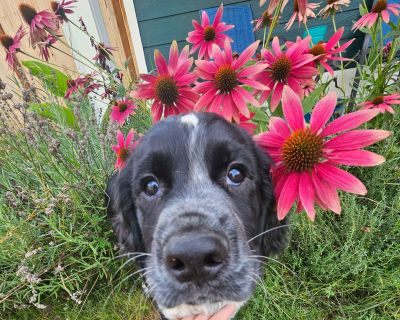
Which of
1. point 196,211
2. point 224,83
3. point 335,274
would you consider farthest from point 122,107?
point 335,274

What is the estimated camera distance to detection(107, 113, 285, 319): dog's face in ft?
3.35

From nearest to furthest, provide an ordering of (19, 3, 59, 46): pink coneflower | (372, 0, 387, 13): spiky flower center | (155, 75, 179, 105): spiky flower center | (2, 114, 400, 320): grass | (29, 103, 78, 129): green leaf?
(155, 75, 179, 105): spiky flower center, (372, 0, 387, 13): spiky flower center, (19, 3, 59, 46): pink coneflower, (2, 114, 400, 320): grass, (29, 103, 78, 129): green leaf

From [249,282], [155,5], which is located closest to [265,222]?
[249,282]

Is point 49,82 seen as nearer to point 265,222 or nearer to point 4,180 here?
point 4,180

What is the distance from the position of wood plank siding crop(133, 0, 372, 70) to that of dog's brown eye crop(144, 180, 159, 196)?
3.43 meters

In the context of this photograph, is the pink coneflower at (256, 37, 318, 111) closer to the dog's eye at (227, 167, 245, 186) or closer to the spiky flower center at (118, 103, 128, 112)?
the dog's eye at (227, 167, 245, 186)

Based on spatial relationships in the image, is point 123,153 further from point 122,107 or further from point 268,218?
point 268,218

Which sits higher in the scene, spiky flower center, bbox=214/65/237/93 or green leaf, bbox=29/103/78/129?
spiky flower center, bbox=214/65/237/93

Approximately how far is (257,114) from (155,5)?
3850 mm

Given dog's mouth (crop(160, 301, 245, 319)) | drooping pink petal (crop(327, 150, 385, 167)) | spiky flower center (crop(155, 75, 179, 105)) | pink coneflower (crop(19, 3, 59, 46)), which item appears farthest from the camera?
pink coneflower (crop(19, 3, 59, 46))

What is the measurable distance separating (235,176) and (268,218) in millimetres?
374

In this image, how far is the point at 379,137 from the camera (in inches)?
37.2

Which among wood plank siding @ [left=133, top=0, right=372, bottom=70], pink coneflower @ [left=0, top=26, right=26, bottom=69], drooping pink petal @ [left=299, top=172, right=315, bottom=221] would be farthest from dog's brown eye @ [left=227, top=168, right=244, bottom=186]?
wood plank siding @ [left=133, top=0, right=372, bottom=70]

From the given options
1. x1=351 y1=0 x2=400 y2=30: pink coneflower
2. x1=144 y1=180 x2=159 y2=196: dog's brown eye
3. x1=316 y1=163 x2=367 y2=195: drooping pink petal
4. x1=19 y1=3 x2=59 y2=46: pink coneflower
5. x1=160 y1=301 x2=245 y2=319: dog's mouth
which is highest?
x1=19 y1=3 x2=59 y2=46: pink coneflower
